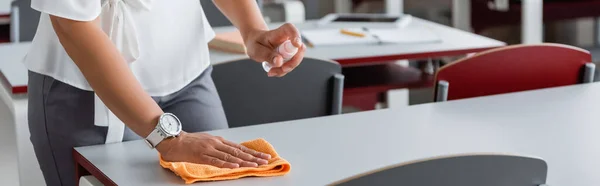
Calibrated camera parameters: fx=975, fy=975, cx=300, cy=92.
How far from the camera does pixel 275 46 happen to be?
1974 mm

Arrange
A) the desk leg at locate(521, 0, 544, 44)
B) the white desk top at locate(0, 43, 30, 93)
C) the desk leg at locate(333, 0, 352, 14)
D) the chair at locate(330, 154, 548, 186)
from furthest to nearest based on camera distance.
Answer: the desk leg at locate(333, 0, 352, 14)
the desk leg at locate(521, 0, 544, 44)
the white desk top at locate(0, 43, 30, 93)
the chair at locate(330, 154, 548, 186)

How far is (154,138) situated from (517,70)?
1.24 meters

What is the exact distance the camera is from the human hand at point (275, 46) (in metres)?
1.90

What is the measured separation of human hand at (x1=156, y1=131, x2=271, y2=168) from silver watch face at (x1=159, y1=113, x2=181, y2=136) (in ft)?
0.04

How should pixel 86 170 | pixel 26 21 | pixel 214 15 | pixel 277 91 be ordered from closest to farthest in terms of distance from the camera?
1. pixel 86 170
2. pixel 277 91
3. pixel 26 21
4. pixel 214 15

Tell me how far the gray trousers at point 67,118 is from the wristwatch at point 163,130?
0.22 metres

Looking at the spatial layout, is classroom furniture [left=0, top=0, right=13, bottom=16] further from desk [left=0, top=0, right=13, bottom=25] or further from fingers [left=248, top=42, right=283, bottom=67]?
fingers [left=248, top=42, right=283, bottom=67]

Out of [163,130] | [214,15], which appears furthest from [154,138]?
[214,15]

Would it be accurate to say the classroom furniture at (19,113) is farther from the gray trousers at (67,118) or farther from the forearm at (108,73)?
the forearm at (108,73)

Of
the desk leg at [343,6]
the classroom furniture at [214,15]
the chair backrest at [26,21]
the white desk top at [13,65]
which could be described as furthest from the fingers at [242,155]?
the desk leg at [343,6]

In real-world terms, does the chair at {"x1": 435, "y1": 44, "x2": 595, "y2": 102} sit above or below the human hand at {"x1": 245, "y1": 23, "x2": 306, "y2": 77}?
below

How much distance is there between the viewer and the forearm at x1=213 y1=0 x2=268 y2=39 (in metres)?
2.12

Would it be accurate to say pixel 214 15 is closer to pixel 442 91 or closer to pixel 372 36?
pixel 372 36

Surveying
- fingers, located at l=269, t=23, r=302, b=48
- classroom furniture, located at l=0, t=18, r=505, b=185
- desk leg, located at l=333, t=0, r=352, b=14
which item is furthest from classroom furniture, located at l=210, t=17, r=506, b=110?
desk leg, located at l=333, t=0, r=352, b=14
